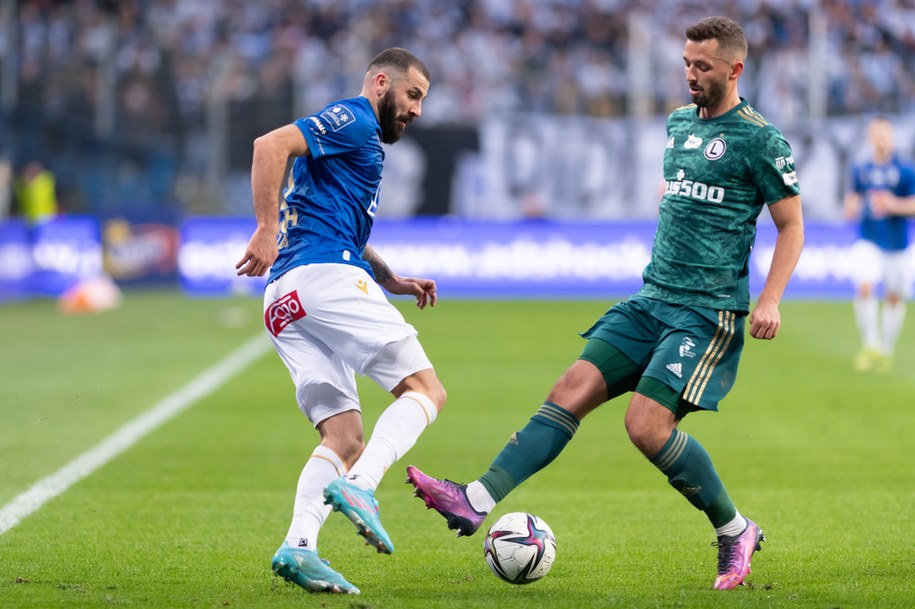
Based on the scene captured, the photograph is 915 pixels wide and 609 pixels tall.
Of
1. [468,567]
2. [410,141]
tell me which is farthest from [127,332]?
[468,567]

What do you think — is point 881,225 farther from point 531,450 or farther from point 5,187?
point 5,187

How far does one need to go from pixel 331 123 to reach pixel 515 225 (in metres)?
18.8

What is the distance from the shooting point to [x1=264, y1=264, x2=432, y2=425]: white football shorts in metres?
5.44

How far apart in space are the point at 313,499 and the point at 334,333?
0.65 m

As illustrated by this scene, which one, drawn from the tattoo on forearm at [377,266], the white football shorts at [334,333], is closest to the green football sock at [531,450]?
the white football shorts at [334,333]

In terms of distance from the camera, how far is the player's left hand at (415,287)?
6.14m

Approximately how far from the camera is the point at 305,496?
5488 mm

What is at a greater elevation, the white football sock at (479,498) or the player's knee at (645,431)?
the player's knee at (645,431)

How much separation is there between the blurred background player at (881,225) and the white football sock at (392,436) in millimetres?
9705

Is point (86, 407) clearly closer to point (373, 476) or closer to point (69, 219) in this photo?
point (373, 476)

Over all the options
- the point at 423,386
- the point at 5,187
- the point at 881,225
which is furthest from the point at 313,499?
the point at 5,187

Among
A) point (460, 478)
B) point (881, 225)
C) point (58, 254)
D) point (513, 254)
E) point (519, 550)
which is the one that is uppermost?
point (519, 550)

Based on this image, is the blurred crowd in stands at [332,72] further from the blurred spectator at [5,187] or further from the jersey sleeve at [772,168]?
the jersey sleeve at [772,168]

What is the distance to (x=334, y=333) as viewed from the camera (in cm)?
548
